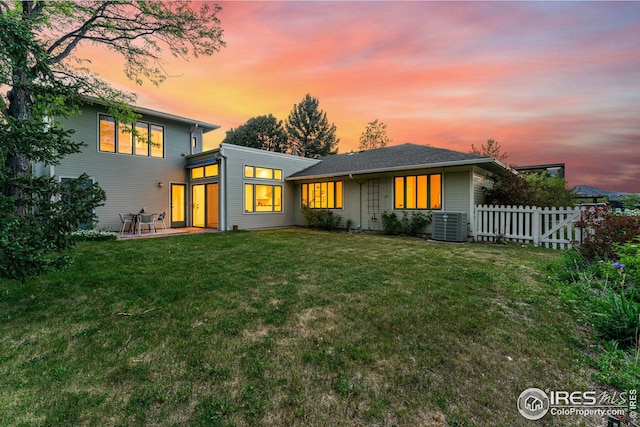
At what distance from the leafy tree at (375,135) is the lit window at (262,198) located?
20714 millimetres

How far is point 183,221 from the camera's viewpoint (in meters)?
13.5

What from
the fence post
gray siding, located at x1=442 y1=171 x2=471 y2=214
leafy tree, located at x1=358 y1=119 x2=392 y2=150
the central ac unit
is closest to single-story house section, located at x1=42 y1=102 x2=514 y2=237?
gray siding, located at x1=442 y1=171 x2=471 y2=214

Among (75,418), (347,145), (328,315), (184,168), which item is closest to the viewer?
(75,418)

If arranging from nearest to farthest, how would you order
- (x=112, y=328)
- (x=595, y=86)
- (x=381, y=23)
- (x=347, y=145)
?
1. (x=112, y=328)
2. (x=381, y=23)
3. (x=595, y=86)
4. (x=347, y=145)

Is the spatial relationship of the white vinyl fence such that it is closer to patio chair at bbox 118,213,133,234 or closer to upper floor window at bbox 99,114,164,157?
upper floor window at bbox 99,114,164,157

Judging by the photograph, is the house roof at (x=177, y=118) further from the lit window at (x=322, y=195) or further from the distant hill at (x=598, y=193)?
the distant hill at (x=598, y=193)

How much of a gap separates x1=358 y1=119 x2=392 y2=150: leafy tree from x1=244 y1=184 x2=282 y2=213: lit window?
68.0ft

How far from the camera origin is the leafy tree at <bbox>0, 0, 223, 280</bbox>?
296cm

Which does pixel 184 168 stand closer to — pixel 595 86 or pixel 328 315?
pixel 328 315

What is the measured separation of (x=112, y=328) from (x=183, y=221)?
11.7 meters

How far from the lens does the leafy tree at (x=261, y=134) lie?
30.8 metres

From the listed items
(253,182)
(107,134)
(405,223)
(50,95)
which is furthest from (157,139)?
(405,223)

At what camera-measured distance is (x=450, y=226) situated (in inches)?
352

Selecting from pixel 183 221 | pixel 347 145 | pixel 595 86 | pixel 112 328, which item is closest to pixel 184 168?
pixel 183 221
